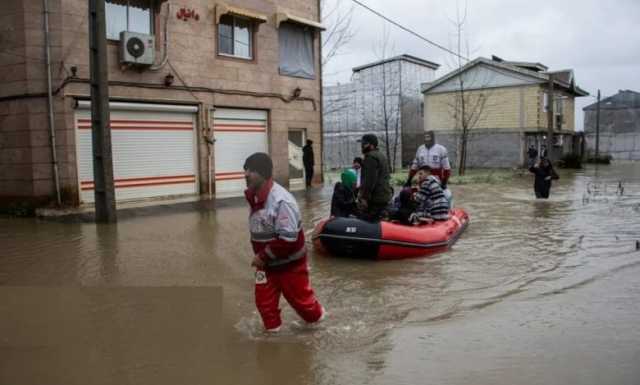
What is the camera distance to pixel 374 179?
29.1 ft

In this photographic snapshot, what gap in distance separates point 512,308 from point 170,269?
4389 millimetres

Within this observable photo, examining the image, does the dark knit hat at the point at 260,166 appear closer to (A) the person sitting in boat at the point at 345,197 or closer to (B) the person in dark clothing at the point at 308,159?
(A) the person sitting in boat at the point at 345,197

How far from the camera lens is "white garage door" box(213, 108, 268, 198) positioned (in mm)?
17547

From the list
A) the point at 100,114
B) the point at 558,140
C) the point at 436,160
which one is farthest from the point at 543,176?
the point at 558,140

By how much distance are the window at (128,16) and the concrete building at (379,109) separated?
2284 cm

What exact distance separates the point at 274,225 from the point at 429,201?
17.3 ft

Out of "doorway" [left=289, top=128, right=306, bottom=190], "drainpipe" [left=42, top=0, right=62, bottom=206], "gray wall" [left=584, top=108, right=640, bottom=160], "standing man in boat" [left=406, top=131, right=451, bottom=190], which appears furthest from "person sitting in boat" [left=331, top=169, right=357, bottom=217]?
"gray wall" [left=584, top=108, right=640, bottom=160]

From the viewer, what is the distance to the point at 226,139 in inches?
699

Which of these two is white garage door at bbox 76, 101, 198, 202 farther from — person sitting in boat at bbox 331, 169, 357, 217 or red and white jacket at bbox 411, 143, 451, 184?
person sitting in boat at bbox 331, 169, 357, 217

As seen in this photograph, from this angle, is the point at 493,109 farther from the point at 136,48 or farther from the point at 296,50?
the point at 136,48

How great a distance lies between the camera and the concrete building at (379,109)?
127 ft

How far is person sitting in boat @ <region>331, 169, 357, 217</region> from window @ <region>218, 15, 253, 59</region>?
893 cm

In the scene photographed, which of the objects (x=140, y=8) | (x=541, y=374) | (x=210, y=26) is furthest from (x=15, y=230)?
(x=541, y=374)

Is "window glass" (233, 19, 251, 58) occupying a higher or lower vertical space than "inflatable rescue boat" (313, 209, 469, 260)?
higher
